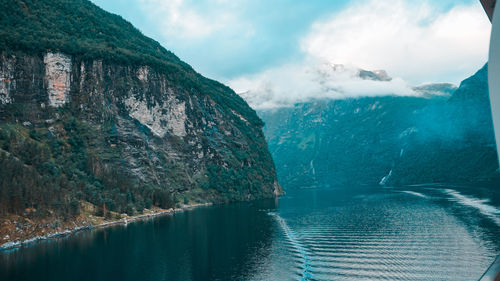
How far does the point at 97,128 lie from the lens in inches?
4323

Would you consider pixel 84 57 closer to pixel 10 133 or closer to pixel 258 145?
pixel 10 133

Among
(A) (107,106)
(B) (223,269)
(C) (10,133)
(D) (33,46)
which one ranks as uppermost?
(D) (33,46)

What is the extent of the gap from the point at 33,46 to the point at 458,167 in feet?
645

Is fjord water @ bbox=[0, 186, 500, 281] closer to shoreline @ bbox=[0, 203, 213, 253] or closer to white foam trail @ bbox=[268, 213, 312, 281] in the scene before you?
white foam trail @ bbox=[268, 213, 312, 281]

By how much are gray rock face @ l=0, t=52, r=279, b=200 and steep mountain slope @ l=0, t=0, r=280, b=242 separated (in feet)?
1.11

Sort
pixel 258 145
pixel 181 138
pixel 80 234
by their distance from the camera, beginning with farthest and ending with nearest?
pixel 258 145 < pixel 181 138 < pixel 80 234

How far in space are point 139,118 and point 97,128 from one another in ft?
55.1

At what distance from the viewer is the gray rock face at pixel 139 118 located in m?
100

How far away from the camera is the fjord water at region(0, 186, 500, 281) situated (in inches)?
1467

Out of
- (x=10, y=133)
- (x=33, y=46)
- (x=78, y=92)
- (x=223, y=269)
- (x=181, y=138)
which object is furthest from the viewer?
(x=181, y=138)

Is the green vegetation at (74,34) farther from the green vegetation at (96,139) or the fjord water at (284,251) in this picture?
the fjord water at (284,251)

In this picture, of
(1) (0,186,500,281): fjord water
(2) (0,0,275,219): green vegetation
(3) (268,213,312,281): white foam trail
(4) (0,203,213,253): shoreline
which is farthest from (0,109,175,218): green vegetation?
(3) (268,213,312,281): white foam trail

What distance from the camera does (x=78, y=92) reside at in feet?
366

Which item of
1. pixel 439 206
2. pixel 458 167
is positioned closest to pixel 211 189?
pixel 439 206
